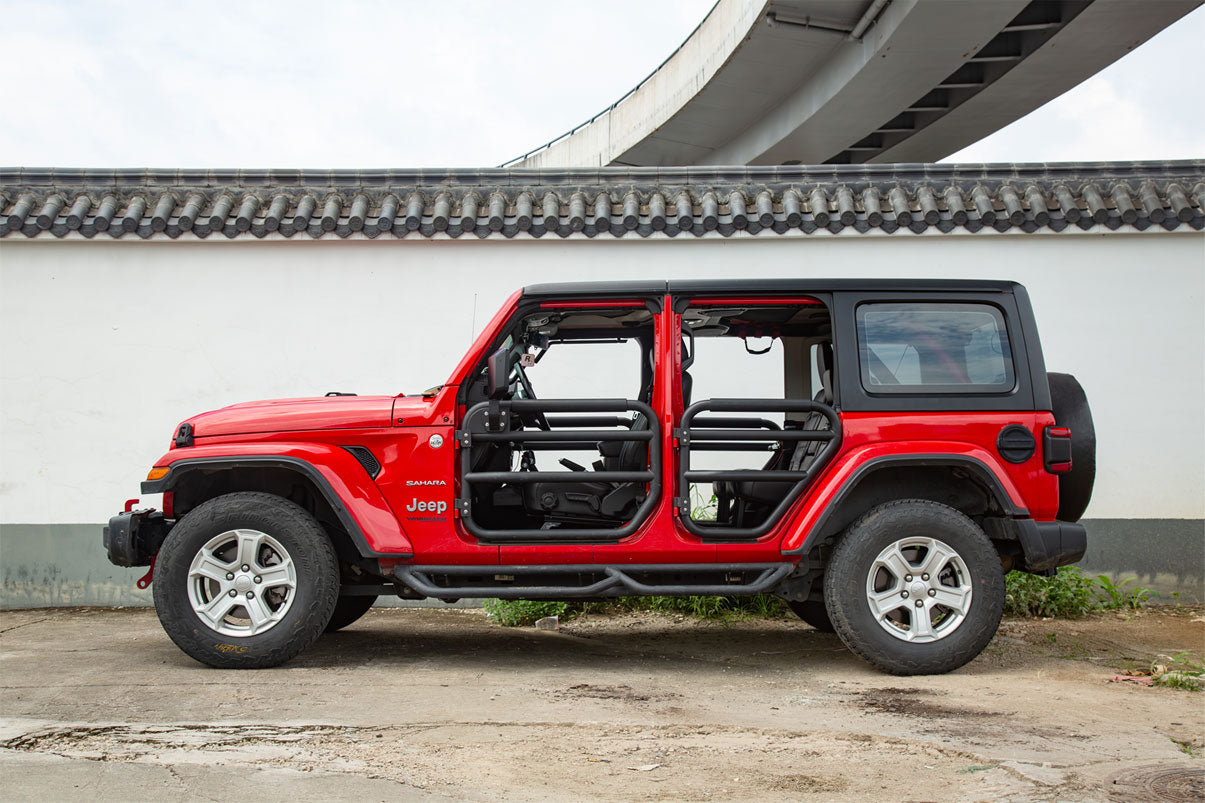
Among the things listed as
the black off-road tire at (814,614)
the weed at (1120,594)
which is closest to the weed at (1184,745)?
the black off-road tire at (814,614)

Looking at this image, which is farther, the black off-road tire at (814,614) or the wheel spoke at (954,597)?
the black off-road tire at (814,614)

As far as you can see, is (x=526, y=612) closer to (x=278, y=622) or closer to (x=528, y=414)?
(x=528, y=414)

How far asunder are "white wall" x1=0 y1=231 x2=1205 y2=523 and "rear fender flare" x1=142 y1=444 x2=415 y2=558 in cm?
272

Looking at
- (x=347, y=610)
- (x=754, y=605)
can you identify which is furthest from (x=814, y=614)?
(x=347, y=610)

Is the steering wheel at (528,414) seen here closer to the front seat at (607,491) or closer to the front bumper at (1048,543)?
the front seat at (607,491)

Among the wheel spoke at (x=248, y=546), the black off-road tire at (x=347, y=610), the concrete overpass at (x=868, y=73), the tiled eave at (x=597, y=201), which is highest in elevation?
the concrete overpass at (x=868, y=73)

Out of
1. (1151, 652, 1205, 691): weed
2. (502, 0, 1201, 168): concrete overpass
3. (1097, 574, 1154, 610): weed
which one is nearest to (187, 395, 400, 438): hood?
(1151, 652, 1205, 691): weed

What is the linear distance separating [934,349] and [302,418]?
125 inches

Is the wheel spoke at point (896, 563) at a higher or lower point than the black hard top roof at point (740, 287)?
lower

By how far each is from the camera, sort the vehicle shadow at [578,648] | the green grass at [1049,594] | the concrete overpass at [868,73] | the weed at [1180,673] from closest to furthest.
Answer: the weed at [1180,673] < the vehicle shadow at [578,648] < the green grass at [1049,594] < the concrete overpass at [868,73]

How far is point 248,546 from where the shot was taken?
212 inches

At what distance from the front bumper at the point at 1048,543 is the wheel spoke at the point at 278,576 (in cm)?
351

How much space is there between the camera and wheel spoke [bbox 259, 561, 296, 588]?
536cm

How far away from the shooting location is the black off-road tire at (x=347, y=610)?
654cm
